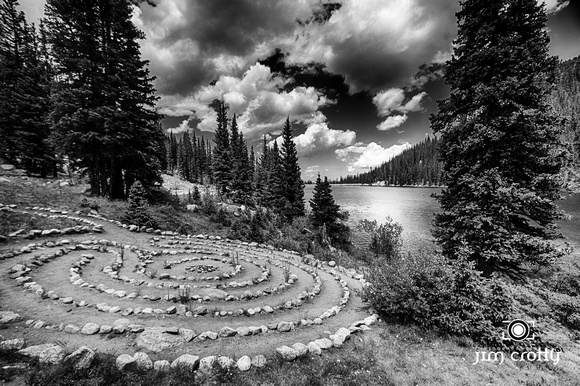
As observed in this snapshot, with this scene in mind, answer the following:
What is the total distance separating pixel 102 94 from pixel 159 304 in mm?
18864

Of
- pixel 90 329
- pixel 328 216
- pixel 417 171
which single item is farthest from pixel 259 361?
A: pixel 417 171

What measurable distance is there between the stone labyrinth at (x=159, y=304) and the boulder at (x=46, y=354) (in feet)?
0.05

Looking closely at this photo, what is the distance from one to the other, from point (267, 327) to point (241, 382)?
6.94 feet

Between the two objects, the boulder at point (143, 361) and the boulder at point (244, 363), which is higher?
the boulder at point (143, 361)

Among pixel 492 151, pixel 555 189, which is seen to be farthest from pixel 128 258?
pixel 555 189

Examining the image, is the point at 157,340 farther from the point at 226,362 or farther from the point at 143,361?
the point at 226,362

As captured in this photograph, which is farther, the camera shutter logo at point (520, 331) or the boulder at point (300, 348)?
the camera shutter logo at point (520, 331)

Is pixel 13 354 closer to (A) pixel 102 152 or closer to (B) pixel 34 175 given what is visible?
(A) pixel 102 152

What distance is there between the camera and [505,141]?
9398 mm

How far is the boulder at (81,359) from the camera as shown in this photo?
3867 mm

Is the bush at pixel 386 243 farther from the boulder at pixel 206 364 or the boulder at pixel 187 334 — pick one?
the boulder at pixel 206 364

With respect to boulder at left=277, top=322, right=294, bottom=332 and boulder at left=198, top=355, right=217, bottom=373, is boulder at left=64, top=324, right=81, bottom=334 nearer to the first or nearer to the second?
boulder at left=198, top=355, right=217, bottom=373

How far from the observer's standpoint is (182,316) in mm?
6457

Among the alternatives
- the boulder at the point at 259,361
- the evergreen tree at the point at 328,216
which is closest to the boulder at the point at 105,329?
the boulder at the point at 259,361
